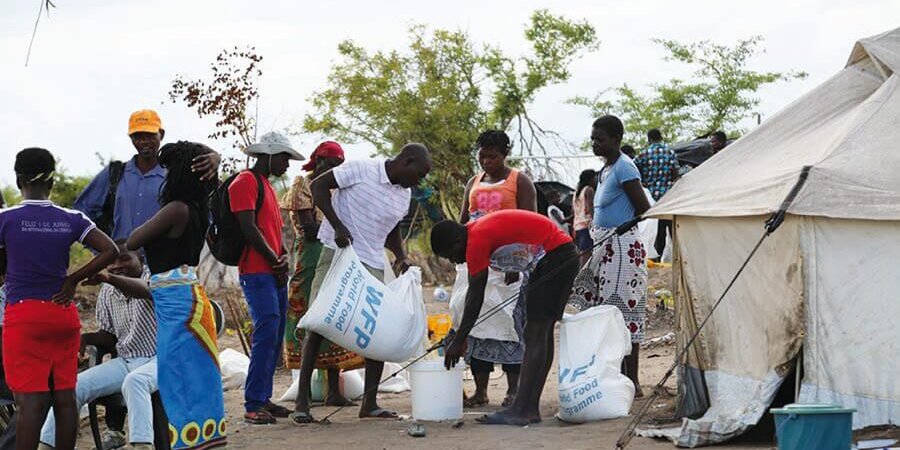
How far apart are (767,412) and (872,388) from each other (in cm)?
57

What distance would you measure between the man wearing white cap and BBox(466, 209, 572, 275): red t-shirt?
3.84 feet

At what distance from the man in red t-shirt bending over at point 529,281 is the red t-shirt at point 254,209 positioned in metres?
0.98

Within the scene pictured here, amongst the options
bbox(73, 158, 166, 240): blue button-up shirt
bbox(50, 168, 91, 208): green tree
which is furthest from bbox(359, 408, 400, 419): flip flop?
bbox(50, 168, 91, 208): green tree

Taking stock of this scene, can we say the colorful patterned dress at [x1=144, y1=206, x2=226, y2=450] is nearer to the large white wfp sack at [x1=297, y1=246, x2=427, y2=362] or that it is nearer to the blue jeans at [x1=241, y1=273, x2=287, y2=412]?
the large white wfp sack at [x1=297, y1=246, x2=427, y2=362]

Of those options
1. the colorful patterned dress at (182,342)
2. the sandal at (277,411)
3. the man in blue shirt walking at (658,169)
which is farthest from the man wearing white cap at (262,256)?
the man in blue shirt walking at (658,169)

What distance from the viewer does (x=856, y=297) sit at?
20.3ft

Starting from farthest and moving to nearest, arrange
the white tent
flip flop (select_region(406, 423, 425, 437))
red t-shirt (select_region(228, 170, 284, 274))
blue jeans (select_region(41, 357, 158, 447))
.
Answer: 1. red t-shirt (select_region(228, 170, 284, 274))
2. flip flop (select_region(406, 423, 425, 437))
3. the white tent
4. blue jeans (select_region(41, 357, 158, 447))

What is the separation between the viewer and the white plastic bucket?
739 centimetres

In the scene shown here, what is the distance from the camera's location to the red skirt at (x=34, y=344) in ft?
18.4

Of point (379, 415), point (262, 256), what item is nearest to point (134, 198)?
point (262, 256)

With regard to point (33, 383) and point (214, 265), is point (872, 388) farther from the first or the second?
point (214, 265)

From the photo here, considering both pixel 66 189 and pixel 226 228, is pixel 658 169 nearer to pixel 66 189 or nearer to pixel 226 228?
pixel 226 228

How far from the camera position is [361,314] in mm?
7289

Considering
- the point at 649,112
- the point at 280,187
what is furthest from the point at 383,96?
the point at 649,112
